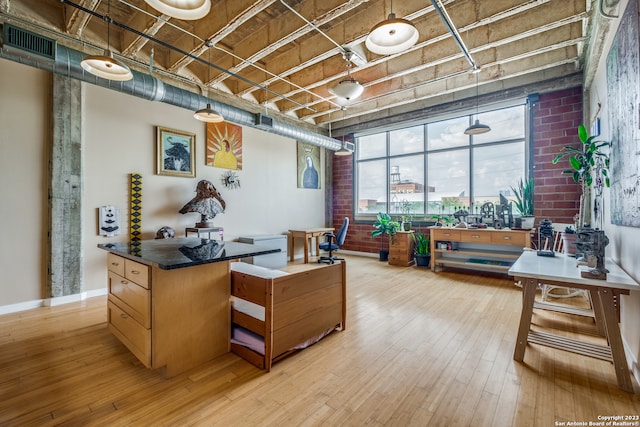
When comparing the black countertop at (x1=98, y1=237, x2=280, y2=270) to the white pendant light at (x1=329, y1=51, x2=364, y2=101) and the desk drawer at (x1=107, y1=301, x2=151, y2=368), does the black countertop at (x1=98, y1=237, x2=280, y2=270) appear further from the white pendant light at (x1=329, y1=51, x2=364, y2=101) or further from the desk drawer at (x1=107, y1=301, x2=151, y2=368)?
the white pendant light at (x1=329, y1=51, x2=364, y2=101)

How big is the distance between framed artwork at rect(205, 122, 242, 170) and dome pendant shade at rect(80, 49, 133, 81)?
7.96 feet

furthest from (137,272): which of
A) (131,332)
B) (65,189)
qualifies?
(65,189)

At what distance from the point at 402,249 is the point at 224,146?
13.7 ft

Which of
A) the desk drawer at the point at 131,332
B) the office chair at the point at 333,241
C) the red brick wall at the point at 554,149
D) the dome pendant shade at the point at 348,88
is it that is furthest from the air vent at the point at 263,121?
the red brick wall at the point at 554,149

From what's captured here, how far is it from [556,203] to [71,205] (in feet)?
23.9

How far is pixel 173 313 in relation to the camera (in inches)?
78.9

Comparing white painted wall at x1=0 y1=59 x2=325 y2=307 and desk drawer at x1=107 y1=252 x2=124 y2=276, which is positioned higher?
white painted wall at x1=0 y1=59 x2=325 y2=307

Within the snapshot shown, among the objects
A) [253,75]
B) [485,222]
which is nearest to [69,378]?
[253,75]

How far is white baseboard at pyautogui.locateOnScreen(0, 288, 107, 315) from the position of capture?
3293 mm

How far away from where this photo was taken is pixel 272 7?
3617 mm

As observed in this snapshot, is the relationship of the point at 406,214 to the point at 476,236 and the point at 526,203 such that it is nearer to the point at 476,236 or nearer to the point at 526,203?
the point at 476,236

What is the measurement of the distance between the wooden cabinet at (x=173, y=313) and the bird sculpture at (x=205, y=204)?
228cm

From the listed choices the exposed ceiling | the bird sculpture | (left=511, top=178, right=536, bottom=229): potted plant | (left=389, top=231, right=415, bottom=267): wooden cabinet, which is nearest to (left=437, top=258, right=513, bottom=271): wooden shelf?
(left=389, top=231, right=415, bottom=267): wooden cabinet

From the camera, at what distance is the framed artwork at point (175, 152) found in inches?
178
